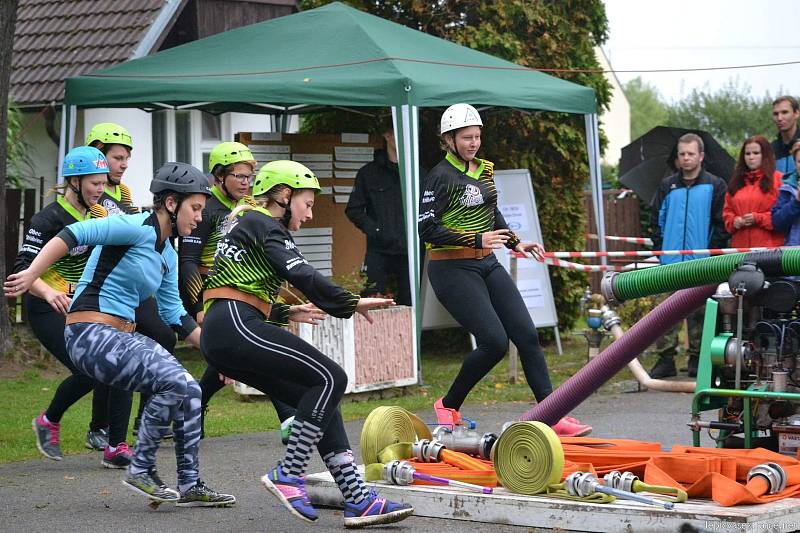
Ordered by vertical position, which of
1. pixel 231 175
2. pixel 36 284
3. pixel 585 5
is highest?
pixel 585 5

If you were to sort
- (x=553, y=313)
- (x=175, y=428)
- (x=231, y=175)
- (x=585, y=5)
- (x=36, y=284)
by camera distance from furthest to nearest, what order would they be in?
(x=585, y=5), (x=553, y=313), (x=231, y=175), (x=36, y=284), (x=175, y=428)

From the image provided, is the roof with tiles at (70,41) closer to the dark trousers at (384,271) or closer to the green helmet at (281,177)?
the dark trousers at (384,271)

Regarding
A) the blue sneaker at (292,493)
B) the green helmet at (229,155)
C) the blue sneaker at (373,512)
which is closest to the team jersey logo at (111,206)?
the green helmet at (229,155)

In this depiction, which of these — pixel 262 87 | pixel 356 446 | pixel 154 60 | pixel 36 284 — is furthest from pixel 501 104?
pixel 36 284

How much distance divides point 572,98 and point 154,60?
13.5 feet

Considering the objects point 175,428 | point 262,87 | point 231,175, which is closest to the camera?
point 175,428

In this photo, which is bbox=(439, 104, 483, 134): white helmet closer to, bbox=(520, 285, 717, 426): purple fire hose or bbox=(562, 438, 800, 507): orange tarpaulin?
bbox=(520, 285, 717, 426): purple fire hose

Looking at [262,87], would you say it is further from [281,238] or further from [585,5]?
[281,238]

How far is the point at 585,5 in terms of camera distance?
15633mm

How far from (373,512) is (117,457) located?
8.19ft

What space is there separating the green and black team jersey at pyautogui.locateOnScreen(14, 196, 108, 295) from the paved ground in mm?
1147

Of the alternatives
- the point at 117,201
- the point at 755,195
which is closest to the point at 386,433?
the point at 117,201

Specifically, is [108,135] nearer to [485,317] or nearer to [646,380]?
[485,317]

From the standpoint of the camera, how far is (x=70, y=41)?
20.6 meters
